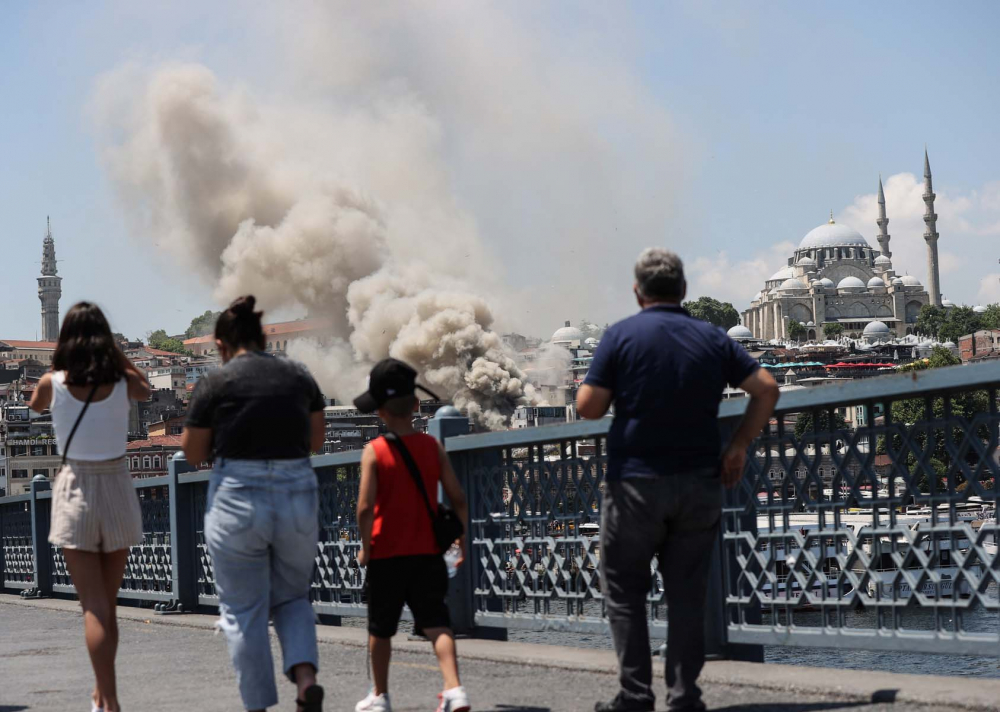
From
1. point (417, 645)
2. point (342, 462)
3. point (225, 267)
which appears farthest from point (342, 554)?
point (225, 267)

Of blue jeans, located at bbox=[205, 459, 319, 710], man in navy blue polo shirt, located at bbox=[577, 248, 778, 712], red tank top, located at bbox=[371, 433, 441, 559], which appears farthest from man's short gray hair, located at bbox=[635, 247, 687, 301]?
blue jeans, located at bbox=[205, 459, 319, 710]

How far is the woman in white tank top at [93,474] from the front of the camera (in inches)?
201

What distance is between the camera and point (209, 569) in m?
10.6

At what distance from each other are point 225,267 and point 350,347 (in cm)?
1167

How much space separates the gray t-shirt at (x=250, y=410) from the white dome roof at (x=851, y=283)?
193 meters

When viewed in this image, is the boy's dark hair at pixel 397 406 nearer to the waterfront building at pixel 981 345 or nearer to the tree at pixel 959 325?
the waterfront building at pixel 981 345

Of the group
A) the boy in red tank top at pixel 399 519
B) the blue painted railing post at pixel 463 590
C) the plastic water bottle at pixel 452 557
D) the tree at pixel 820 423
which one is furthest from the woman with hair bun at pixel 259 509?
the blue painted railing post at pixel 463 590

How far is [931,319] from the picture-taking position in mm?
182750

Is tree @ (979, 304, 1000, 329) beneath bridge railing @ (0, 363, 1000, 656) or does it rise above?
above

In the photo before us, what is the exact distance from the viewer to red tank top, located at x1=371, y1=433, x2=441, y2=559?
4.98 meters

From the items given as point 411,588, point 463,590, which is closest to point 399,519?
point 411,588

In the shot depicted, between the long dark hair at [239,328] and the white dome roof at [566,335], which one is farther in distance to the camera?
the white dome roof at [566,335]

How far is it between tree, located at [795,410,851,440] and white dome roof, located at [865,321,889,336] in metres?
182

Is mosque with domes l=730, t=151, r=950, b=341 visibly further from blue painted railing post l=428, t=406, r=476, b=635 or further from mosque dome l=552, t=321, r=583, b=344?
blue painted railing post l=428, t=406, r=476, b=635
